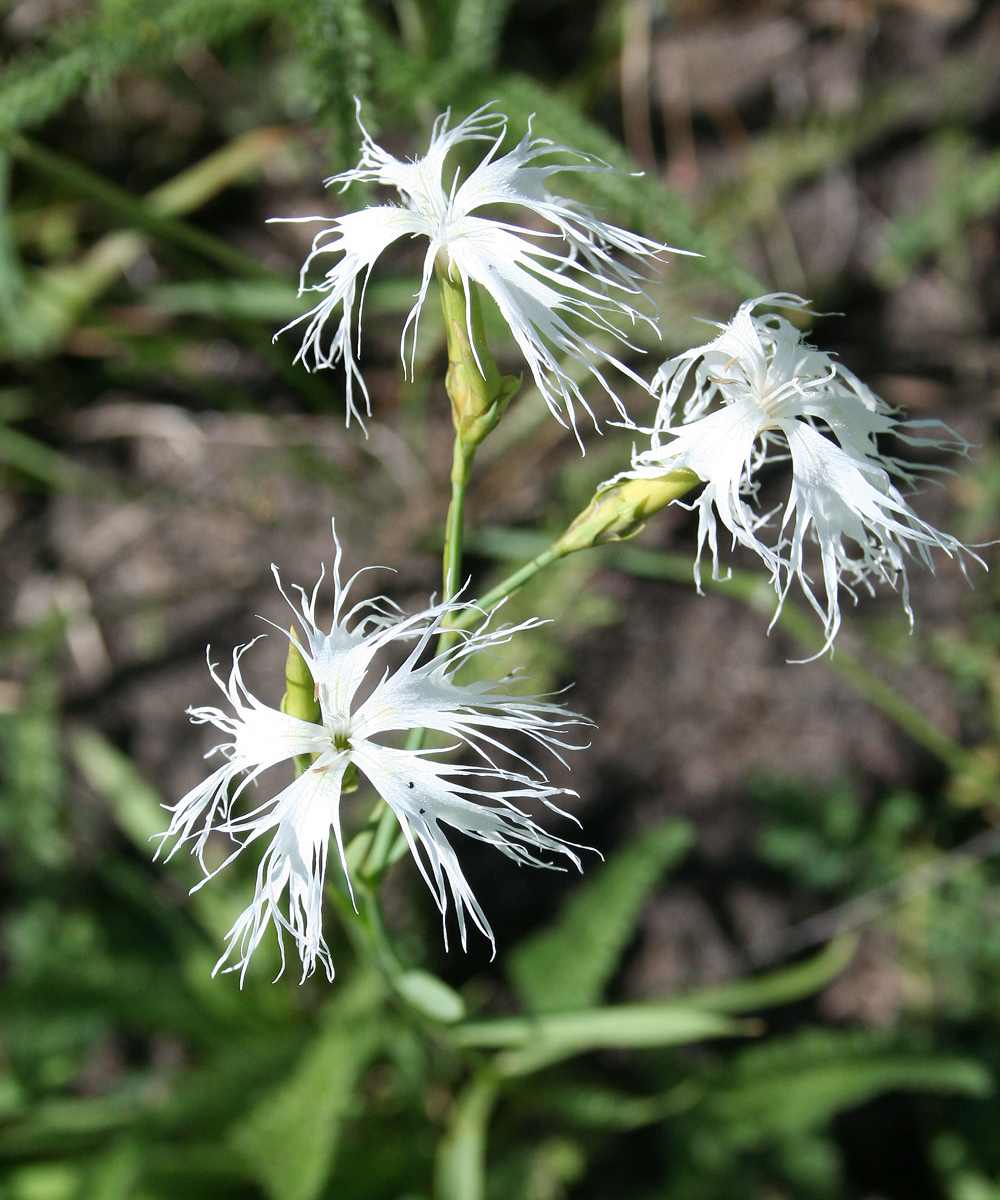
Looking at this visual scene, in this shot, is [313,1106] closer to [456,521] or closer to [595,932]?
[595,932]

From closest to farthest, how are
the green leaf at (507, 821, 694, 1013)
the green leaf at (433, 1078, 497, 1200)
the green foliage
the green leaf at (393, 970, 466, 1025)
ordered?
the green leaf at (393, 970, 466, 1025) → the green leaf at (433, 1078, 497, 1200) → the green leaf at (507, 821, 694, 1013) → the green foliage

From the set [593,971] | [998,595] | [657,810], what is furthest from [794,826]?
[998,595]

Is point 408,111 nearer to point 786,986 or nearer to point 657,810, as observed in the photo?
point 657,810

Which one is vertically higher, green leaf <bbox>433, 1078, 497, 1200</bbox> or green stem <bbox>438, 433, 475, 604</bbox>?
green stem <bbox>438, 433, 475, 604</bbox>

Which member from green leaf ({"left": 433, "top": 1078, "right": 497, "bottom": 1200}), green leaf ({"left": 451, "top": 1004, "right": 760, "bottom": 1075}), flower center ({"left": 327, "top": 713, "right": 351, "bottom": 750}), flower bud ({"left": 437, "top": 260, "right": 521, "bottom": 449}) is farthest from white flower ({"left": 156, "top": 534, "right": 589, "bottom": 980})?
green leaf ({"left": 433, "top": 1078, "right": 497, "bottom": 1200})

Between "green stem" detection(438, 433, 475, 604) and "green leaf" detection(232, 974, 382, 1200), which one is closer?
"green stem" detection(438, 433, 475, 604)

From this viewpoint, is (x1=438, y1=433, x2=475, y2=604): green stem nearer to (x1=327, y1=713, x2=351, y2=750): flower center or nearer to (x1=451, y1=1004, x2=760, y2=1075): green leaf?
(x1=327, y1=713, x2=351, y2=750): flower center

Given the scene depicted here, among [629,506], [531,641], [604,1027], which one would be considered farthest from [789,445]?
[531,641]

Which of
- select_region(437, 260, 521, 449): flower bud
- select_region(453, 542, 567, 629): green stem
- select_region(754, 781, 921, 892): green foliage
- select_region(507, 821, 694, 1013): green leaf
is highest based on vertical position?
select_region(437, 260, 521, 449): flower bud
